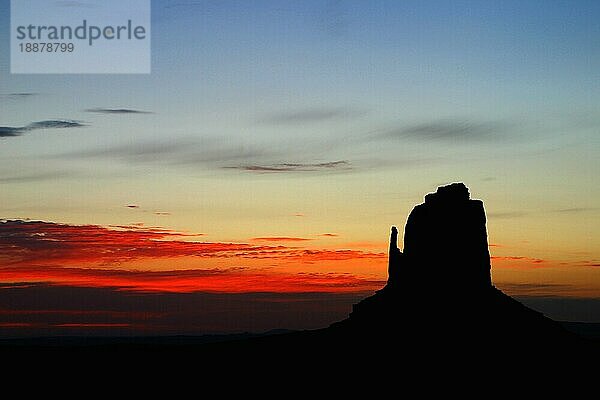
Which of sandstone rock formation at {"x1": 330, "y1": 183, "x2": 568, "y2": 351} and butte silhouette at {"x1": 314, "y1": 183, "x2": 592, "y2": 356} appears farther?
sandstone rock formation at {"x1": 330, "y1": 183, "x2": 568, "y2": 351}

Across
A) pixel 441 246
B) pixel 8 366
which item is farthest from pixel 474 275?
pixel 8 366

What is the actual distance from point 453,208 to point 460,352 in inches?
892

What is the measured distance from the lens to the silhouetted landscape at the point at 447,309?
139 m

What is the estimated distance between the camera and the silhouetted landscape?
5463 inches

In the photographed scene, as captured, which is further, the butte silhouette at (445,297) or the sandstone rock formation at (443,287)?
the sandstone rock formation at (443,287)

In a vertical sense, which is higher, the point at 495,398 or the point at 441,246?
the point at 441,246

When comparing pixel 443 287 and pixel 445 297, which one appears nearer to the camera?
pixel 445 297

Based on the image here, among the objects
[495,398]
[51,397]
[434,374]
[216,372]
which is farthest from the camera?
[216,372]

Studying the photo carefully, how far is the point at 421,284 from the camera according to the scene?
481 feet

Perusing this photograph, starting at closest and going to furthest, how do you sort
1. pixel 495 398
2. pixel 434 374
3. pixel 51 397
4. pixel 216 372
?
pixel 495 398 < pixel 434 374 < pixel 51 397 < pixel 216 372

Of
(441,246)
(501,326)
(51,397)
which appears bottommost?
(51,397)

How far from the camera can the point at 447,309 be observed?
143 metres

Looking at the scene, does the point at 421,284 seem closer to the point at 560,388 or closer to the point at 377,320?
the point at 377,320

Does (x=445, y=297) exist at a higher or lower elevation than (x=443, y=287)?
lower
